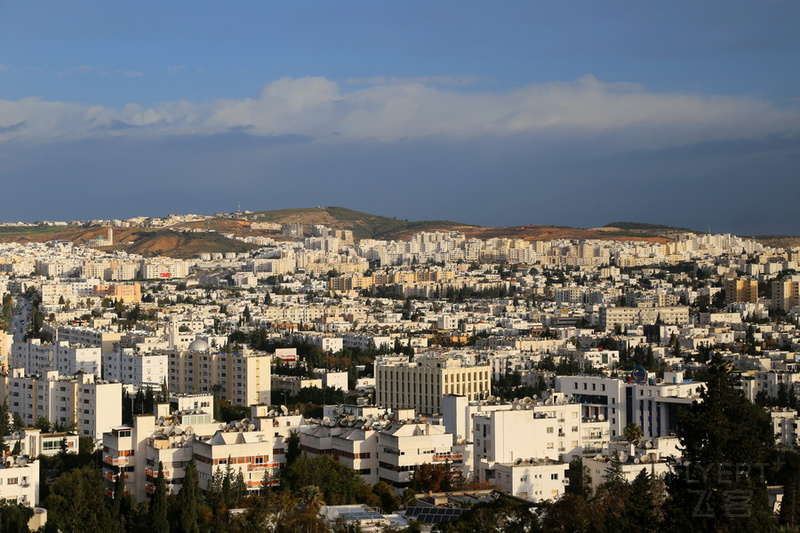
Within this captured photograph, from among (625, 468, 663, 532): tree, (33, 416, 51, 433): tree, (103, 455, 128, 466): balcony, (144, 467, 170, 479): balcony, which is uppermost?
(625, 468, 663, 532): tree

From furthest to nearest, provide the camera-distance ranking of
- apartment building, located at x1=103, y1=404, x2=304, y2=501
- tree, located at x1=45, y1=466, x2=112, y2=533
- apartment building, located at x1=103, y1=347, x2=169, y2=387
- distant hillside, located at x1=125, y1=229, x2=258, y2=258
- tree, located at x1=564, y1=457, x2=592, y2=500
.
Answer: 1. distant hillside, located at x1=125, y1=229, x2=258, y2=258
2. apartment building, located at x1=103, y1=347, x2=169, y2=387
3. apartment building, located at x1=103, y1=404, x2=304, y2=501
4. tree, located at x1=564, y1=457, x2=592, y2=500
5. tree, located at x1=45, y1=466, x2=112, y2=533

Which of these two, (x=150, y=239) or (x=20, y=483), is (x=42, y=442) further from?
(x=150, y=239)

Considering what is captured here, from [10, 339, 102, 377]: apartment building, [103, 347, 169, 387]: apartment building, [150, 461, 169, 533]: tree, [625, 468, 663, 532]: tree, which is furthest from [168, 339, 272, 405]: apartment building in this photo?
[625, 468, 663, 532]: tree

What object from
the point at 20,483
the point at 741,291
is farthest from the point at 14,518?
the point at 741,291

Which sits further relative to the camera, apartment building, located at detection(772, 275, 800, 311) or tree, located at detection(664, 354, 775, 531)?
apartment building, located at detection(772, 275, 800, 311)

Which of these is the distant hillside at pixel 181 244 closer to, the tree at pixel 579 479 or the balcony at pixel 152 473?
the balcony at pixel 152 473

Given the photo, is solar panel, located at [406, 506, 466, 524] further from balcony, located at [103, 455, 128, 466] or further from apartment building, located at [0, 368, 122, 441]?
apartment building, located at [0, 368, 122, 441]
